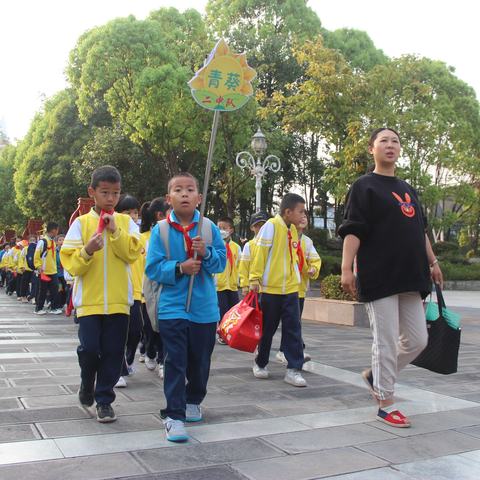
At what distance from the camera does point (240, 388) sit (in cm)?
551

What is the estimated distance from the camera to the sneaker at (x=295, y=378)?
5.57m

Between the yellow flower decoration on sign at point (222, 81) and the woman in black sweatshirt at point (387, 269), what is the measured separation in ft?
3.43

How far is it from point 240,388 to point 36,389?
5.71 ft

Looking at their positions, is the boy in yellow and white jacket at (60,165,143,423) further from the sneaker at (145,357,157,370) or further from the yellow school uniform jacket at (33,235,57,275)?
the yellow school uniform jacket at (33,235,57,275)

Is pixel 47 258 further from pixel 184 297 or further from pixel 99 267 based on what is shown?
pixel 184 297

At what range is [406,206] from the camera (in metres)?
4.37

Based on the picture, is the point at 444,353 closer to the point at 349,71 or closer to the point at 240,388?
the point at 240,388

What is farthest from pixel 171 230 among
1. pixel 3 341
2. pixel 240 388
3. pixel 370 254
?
pixel 3 341

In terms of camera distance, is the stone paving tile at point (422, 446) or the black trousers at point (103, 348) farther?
the black trousers at point (103, 348)

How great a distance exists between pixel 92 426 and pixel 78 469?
0.88 meters

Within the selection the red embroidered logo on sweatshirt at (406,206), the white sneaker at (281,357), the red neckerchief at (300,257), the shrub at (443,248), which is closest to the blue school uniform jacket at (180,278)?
the red embroidered logo on sweatshirt at (406,206)

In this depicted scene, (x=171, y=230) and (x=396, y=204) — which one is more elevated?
(x=396, y=204)

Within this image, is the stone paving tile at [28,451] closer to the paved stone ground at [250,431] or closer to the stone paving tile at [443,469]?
the paved stone ground at [250,431]

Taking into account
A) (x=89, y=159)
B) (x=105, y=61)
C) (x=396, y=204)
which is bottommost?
(x=396, y=204)
